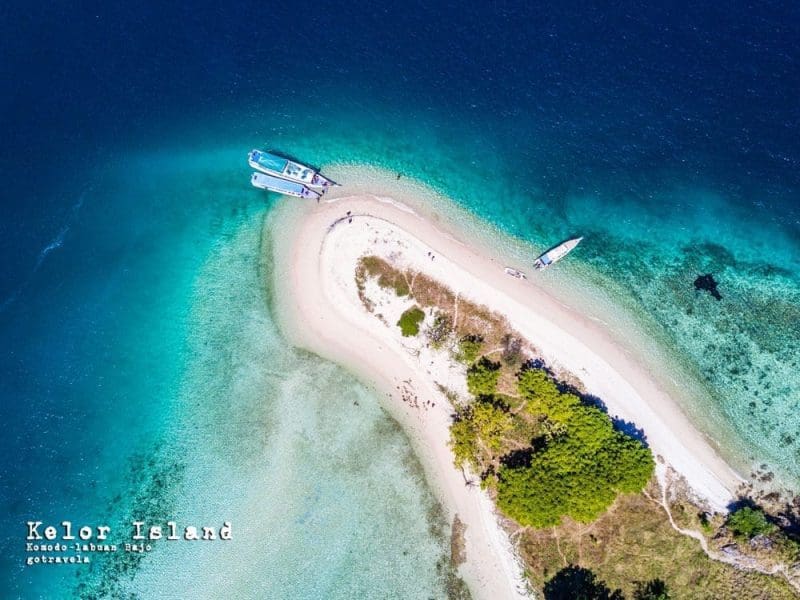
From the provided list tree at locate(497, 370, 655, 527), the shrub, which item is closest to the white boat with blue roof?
the shrub

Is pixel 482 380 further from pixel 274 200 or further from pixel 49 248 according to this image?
pixel 49 248

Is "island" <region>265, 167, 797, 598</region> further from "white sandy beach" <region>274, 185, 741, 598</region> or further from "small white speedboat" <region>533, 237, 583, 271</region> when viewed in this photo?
"small white speedboat" <region>533, 237, 583, 271</region>

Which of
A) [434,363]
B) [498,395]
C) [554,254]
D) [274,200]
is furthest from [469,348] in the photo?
[274,200]

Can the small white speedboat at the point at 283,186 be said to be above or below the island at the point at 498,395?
above

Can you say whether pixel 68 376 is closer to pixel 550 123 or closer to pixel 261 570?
pixel 261 570

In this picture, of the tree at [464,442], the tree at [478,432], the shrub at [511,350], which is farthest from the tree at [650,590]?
the shrub at [511,350]

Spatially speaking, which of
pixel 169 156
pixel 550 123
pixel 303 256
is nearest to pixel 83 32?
pixel 169 156

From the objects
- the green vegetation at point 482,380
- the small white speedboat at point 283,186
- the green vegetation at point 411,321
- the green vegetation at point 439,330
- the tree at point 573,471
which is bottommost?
the tree at point 573,471

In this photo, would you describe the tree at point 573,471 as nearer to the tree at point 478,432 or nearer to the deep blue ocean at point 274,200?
the tree at point 478,432
